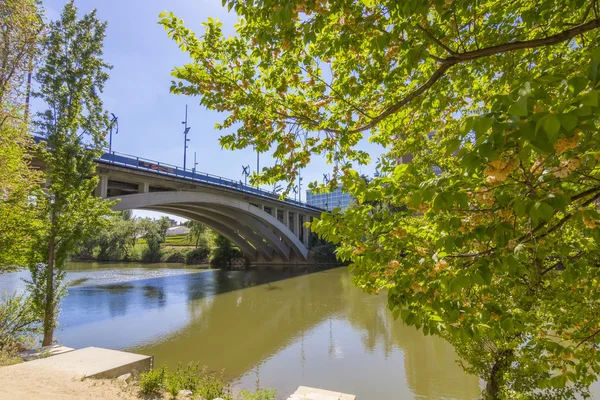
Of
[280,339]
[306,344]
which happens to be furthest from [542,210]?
[280,339]

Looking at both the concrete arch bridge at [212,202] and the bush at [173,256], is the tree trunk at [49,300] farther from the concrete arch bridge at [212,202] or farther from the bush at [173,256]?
the bush at [173,256]

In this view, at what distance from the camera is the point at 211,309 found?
13.9m

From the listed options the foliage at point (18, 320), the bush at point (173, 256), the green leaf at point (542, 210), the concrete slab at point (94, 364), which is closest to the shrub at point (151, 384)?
the concrete slab at point (94, 364)

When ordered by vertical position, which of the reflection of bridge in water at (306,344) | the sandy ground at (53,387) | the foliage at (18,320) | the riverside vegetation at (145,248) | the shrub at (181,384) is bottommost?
the reflection of bridge in water at (306,344)

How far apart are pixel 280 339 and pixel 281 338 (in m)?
0.11

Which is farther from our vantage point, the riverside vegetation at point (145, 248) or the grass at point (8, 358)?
the riverside vegetation at point (145, 248)

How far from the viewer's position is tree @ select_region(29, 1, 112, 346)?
22.6 ft

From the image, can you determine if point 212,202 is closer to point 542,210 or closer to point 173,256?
point 542,210

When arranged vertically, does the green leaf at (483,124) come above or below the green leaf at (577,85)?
below

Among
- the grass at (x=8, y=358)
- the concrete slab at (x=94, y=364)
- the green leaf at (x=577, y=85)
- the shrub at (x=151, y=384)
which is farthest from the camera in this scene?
the grass at (x=8, y=358)

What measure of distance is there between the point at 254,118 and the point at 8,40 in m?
6.59

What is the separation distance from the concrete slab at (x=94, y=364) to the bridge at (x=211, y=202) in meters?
4.74

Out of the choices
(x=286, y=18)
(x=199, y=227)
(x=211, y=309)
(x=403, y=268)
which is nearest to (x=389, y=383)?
(x=403, y=268)

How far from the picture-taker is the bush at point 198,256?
42.1 m
